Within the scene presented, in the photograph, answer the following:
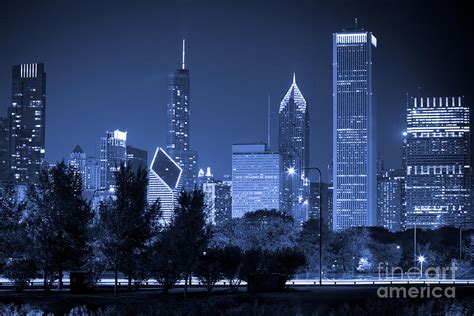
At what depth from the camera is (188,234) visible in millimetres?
49656

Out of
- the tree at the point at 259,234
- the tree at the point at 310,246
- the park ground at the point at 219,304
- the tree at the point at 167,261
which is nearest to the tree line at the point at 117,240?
the tree at the point at 167,261

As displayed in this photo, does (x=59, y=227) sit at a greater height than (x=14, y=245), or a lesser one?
greater

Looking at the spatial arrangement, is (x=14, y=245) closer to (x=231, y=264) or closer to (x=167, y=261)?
(x=167, y=261)

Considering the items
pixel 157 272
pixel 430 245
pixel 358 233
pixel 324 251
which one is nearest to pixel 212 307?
pixel 157 272

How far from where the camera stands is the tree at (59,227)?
5156 centimetres

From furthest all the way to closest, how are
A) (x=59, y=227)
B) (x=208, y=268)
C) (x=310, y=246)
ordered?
(x=310, y=246), (x=208, y=268), (x=59, y=227)

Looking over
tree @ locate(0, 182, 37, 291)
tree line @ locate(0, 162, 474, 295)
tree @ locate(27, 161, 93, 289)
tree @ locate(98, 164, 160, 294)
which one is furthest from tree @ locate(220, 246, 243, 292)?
tree @ locate(0, 182, 37, 291)

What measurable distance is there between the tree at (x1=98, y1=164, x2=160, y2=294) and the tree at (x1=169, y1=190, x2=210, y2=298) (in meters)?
1.74

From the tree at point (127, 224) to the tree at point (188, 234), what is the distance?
5.72ft

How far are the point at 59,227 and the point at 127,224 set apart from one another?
5339 mm

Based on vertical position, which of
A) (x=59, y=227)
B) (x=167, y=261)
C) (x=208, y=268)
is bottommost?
(x=208, y=268)

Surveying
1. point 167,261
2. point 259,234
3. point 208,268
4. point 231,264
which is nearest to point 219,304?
point 167,261

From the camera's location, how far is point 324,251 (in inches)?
4195

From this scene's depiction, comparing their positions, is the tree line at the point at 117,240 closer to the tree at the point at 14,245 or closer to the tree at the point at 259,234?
the tree at the point at 14,245
